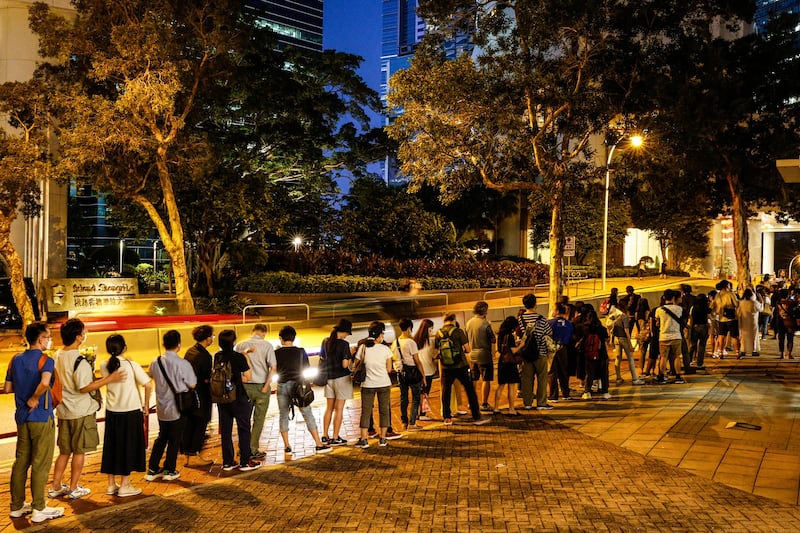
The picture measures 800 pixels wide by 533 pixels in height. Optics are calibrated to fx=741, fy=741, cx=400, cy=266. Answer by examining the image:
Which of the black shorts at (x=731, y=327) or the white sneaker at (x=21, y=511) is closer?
the white sneaker at (x=21, y=511)

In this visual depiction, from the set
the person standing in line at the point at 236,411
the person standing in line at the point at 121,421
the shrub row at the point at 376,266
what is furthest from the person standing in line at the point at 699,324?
the shrub row at the point at 376,266

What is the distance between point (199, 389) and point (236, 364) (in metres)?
0.52

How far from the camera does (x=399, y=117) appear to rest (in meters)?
19.9

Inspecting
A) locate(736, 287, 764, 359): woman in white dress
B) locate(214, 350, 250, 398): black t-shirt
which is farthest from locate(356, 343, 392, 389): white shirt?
locate(736, 287, 764, 359): woman in white dress

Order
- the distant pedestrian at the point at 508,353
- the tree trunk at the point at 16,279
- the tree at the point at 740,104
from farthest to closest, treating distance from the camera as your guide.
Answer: the tree at the point at 740,104 < the tree trunk at the point at 16,279 < the distant pedestrian at the point at 508,353

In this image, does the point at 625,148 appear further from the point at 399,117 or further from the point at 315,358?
the point at 315,358

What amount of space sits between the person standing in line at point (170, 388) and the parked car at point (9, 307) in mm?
12570

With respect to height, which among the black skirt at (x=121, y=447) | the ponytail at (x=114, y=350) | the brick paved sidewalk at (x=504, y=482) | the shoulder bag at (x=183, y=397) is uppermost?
the ponytail at (x=114, y=350)

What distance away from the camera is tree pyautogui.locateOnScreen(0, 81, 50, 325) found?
17.3 meters

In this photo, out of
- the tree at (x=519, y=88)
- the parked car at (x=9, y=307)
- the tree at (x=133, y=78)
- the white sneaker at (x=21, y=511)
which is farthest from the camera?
the tree at (x=133, y=78)

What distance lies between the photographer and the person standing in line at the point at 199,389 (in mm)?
8016

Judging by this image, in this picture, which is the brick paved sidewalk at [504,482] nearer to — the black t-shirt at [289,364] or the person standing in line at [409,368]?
the person standing in line at [409,368]

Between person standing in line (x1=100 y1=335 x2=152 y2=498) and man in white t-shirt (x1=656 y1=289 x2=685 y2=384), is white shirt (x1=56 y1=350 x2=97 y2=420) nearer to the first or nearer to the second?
person standing in line (x1=100 y1=335 x2=152 y2=498)

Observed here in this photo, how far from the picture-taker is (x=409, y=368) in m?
9.87
